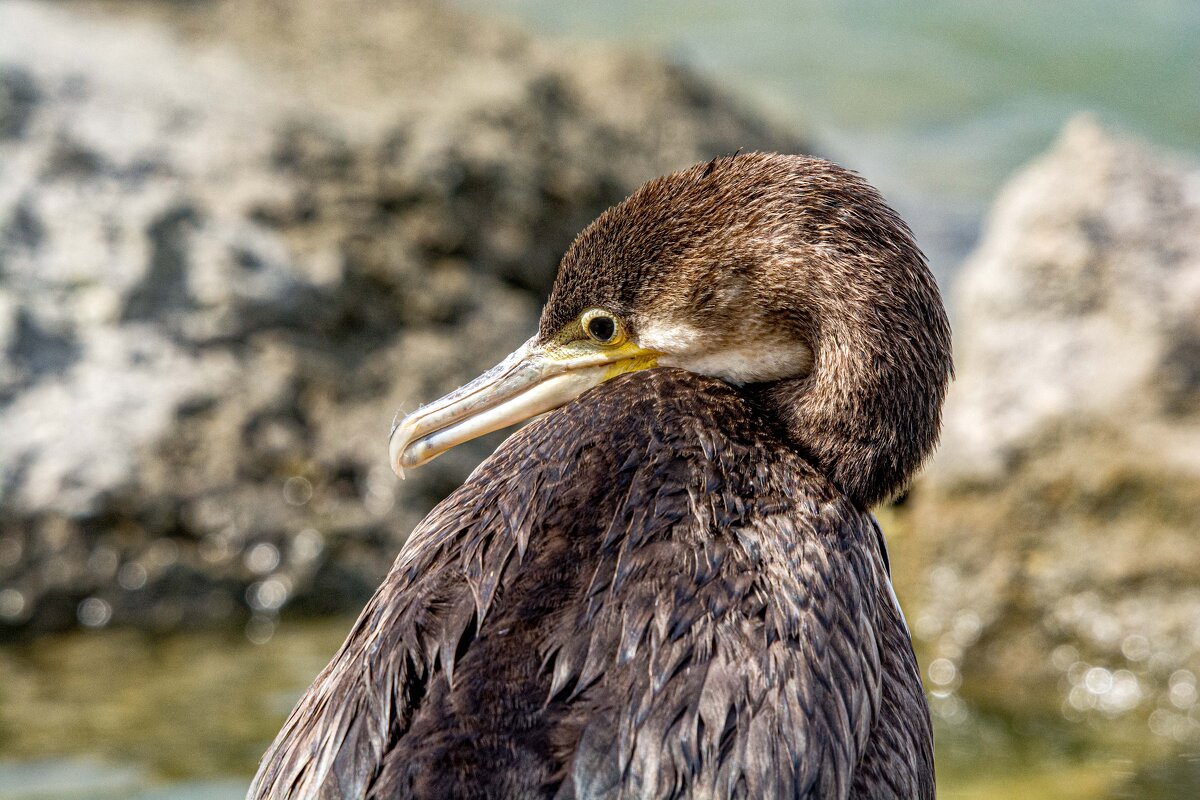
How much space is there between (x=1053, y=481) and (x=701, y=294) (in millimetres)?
3119

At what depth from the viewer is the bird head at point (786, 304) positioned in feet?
9.06

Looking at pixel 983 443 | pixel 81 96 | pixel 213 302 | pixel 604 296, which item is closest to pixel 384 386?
pixel 213 302

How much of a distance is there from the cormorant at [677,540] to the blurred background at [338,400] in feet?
7.97

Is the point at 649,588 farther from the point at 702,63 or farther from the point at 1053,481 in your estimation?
the point at 702,63

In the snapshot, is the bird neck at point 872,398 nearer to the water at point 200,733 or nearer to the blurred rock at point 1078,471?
the water at point 200,733

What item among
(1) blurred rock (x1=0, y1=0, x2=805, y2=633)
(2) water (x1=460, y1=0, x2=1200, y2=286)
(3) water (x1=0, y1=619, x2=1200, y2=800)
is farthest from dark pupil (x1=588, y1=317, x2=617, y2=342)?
(2) water (x1=460, y1=0, x2=1200, y2=286)

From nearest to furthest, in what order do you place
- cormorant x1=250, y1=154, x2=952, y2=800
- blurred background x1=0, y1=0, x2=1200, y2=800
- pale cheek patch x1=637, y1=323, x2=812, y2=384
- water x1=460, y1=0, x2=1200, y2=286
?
cormorant x1=250, y1=154, x2=952, y2=800, pale cheek patch x1=637, y1=323, x2=812, y2=384, blurred background x1=0, y1=0, x2=1200, y2=800, water x1=460, y1=0, x2=1200, y2=286

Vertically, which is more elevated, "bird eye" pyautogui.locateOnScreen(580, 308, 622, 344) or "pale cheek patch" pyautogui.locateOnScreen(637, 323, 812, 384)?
"bird eye" pyautogui.locateOnScreen(580, 308, 622, 344)

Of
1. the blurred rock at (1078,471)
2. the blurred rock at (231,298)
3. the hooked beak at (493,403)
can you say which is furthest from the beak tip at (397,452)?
the blurred rock at (1078,471)

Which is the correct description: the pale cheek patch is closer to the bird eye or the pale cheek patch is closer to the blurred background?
the bird eye

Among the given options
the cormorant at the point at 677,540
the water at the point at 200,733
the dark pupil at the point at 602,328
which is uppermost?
the dark pupil at the point at 602,328

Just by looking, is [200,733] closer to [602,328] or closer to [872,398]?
[602,328]

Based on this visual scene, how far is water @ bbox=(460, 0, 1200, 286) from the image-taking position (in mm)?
13531

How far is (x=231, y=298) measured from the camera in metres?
6.22
